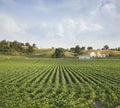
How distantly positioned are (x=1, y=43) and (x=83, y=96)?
15997 centimetres

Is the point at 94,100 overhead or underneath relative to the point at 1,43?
underneath

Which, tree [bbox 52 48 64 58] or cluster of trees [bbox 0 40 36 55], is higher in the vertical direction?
cluster of trees [bbox 0 40 36 55]

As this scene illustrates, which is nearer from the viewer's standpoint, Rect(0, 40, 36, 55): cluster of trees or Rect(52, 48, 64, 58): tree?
Rect(52, 48, 64, 58): tree

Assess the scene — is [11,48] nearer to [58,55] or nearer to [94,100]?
[58,55]

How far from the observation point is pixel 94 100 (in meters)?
16.5

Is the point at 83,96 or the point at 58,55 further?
the point at 58,55

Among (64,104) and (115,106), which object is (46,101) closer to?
(64,104)

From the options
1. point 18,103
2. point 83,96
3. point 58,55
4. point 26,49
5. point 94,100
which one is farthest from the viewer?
point 26,49

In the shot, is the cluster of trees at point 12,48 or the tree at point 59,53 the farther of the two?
the cluster of trees at point 12,48

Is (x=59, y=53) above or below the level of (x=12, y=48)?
below

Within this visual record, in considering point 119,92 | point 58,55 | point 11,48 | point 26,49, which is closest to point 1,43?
point 11,48

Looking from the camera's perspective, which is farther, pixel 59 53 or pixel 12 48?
pixel 12 48

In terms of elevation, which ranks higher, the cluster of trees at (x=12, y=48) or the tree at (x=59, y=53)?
the cluster of trees at (x=12, y=48)

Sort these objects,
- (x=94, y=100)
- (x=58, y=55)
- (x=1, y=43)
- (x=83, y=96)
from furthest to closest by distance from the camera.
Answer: (x=1, y=43), (x=58, y=55), (x=83, y=96), (x=94, y=100)
